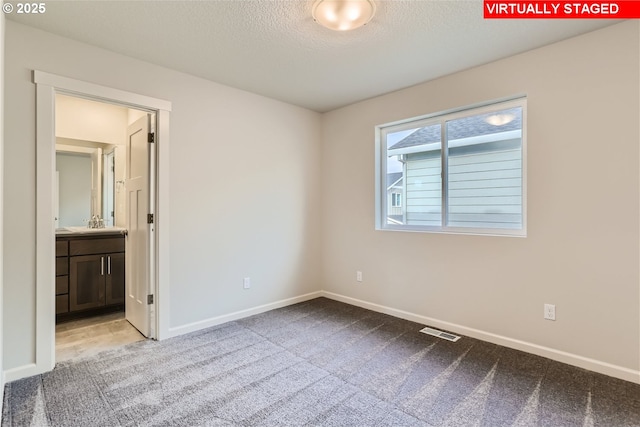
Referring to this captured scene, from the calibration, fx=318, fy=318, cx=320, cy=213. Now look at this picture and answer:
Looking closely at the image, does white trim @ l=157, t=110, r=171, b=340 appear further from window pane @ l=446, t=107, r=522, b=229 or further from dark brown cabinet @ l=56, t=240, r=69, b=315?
window pane @ l=446, t=107, r=522, b=229

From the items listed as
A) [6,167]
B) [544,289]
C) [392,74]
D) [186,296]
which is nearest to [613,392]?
[544,289]

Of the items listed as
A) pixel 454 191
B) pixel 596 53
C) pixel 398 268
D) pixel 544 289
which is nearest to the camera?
pixel 596 53

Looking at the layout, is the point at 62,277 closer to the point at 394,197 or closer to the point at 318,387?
the point at 318,387

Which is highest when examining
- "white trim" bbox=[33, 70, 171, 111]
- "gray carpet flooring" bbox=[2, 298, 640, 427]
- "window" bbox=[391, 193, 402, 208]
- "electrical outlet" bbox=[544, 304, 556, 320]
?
"white trim" bbox=[33, 70, 171, 111]

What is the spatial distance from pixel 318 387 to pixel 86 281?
9.30 feet

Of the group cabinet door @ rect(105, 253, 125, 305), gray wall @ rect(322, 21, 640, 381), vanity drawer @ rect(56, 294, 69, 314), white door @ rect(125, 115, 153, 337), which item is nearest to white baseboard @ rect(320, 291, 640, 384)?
gray wall @ rect(322, 21, 640, 381)

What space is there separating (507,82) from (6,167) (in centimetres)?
372

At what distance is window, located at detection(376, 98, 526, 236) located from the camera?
8.94 feet

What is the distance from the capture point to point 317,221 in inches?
165

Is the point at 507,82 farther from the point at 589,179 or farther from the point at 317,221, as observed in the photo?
the point at 317,221

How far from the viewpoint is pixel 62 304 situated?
3.23 meters

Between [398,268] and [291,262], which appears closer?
[398,268]

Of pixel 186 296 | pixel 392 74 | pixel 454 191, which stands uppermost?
pixel 392 74

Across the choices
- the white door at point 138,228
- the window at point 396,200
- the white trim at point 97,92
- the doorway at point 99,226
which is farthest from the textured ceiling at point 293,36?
the window at point 396,200
